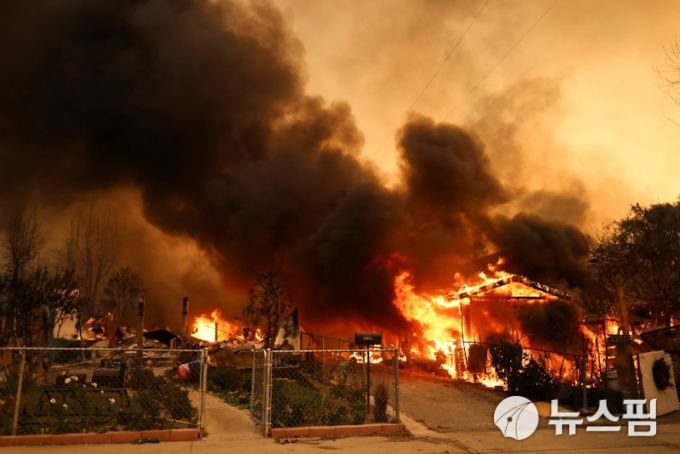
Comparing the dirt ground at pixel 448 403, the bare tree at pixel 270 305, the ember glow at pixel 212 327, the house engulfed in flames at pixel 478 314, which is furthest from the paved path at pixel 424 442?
the ember glow at pixel 212 327

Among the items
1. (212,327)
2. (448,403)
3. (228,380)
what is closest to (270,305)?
(228,380)

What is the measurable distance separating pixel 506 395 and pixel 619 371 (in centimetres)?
250

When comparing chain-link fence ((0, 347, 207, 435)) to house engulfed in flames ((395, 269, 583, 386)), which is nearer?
chain-link fence ((0, 347, 207, 435))

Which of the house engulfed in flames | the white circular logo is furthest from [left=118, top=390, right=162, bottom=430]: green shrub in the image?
the house engulfed in flames

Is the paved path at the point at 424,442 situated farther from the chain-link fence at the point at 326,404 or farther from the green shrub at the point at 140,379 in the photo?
the green shrub at the point at 140,379

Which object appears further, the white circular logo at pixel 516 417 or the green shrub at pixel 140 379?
the green shrub at pixel 140 379

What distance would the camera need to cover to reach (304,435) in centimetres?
793

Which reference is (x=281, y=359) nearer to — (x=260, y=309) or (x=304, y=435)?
(x=260, y=309)

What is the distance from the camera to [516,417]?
9672 millimetres

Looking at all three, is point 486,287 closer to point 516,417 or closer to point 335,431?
point 516,417

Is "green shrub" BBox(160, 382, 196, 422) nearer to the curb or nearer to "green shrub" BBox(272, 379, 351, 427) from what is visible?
"green shrub" BBox(272, 379, 351, 427)

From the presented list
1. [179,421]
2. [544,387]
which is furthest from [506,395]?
[179,421]

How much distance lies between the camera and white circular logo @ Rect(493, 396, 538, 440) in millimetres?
8562

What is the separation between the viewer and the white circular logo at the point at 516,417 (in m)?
8.56
